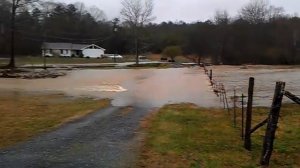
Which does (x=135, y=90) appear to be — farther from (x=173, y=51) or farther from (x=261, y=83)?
(x=173, y=51)

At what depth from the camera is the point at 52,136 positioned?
1187 cm

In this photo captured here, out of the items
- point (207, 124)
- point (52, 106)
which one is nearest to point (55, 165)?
point (207, 124)

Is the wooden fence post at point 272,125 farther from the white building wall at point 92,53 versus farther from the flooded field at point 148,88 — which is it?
the white building wall at point 92,53

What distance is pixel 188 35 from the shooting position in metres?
103

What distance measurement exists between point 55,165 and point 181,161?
8.26 ft

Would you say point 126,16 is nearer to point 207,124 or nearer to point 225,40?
point 225,40

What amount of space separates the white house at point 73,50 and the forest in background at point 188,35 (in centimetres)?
283

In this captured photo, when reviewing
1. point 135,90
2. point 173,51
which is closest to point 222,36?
point 173,51

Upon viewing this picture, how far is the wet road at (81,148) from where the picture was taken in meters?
8.88

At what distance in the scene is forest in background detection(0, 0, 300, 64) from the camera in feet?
256

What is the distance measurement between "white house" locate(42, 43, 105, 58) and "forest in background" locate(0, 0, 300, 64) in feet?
9.29

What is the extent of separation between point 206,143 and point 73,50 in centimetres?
11039

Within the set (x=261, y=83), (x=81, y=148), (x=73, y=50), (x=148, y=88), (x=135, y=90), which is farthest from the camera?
(x=73, y=50)

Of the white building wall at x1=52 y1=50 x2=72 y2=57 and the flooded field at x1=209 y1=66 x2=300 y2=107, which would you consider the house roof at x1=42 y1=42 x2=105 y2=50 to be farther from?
the flooded field at x1=209 y1=66 x2=300 y2=107
